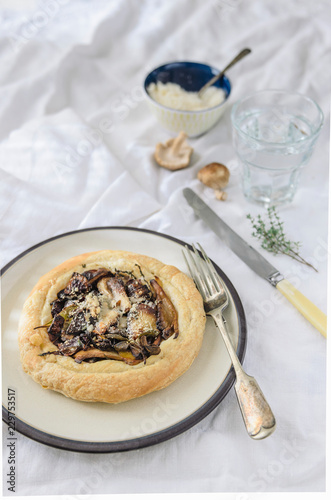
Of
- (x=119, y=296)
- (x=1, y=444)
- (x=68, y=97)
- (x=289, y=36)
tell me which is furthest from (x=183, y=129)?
(x=1, y=444)

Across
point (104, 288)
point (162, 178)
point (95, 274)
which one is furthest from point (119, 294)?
point (162, 178)

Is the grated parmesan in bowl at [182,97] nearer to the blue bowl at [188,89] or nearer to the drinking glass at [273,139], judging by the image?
the blue bowl at [188,89]

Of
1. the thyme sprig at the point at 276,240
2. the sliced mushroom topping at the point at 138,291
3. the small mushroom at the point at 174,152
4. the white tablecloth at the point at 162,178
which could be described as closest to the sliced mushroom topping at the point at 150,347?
the sliced mushroom topping at the point at 138,291

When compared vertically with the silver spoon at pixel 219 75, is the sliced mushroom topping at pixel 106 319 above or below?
above

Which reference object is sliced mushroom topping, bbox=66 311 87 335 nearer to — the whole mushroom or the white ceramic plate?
the white ceramic plate

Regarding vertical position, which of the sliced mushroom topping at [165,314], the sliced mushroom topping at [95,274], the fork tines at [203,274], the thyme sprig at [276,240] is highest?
the sliced mushroom topping at [95,274]

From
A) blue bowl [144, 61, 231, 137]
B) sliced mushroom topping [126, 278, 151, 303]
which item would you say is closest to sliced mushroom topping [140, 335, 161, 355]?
sliced mushroom topping [126, 278, 151, 303]

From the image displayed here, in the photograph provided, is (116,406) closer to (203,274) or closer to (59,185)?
(203,274)
